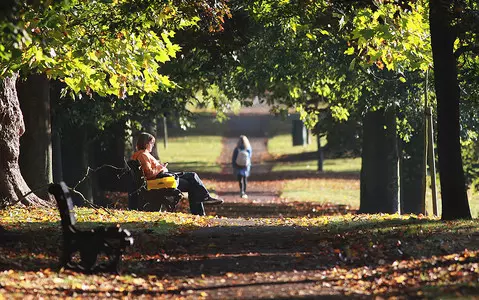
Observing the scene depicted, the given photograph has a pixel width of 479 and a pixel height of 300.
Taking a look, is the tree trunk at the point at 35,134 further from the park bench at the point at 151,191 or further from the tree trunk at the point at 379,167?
the tree trunk at the point at 379,167

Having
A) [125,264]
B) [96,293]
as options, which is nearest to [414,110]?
[125,264]

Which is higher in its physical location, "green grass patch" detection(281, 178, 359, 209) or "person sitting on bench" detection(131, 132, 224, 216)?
"person sitting on bench" detection(131, 132, 224, 216)

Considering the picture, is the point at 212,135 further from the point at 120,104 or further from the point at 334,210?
the point at 120,104

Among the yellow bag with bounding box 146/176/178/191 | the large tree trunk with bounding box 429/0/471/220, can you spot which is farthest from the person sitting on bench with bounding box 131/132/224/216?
the large tree trunk with bounding box 429/0/471/220

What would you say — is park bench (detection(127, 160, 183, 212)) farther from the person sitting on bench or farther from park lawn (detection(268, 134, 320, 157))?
park lawn (detection(268, 134, 320, 157))

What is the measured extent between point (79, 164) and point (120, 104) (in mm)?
3809

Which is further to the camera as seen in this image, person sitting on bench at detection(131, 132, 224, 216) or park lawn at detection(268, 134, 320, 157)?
park lawn at detection(268, 134, 320, 157)

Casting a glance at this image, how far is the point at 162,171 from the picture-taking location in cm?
1914

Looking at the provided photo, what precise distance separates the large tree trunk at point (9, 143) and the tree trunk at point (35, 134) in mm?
1380

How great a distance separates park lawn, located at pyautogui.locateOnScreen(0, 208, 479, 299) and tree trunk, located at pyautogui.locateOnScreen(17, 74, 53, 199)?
3.19 metres

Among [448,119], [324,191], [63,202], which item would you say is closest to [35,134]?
[448,119]

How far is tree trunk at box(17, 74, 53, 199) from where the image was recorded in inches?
754

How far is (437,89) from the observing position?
50.2 feet

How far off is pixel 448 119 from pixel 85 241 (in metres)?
6.11
